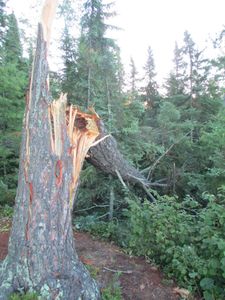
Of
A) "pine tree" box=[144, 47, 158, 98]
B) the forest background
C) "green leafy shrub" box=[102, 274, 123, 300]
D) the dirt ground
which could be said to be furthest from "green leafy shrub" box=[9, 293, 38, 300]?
"pine tree" box=[144, 47, 158, 98]

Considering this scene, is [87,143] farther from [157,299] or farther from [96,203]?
[96,203]

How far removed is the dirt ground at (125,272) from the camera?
3.23m

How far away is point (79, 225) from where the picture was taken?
18.3ft

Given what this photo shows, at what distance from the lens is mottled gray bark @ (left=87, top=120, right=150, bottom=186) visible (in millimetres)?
4996

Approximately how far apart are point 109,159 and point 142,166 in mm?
2354

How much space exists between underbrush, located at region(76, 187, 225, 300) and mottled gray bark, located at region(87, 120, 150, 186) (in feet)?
4.61

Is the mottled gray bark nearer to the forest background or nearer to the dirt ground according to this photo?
the forest background

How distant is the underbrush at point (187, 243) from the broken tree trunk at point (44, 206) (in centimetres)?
110

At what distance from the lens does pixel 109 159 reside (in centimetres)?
519

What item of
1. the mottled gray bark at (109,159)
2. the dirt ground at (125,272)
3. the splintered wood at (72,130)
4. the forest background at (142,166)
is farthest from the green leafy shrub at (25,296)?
the mottled gray bark at (109,159)

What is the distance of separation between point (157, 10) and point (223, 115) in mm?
3264

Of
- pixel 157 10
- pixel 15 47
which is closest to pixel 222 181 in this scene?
pixel 157 10

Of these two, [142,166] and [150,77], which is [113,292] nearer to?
[142,166]

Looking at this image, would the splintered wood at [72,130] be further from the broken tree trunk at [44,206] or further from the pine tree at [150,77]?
the pine tree at [150,77]
